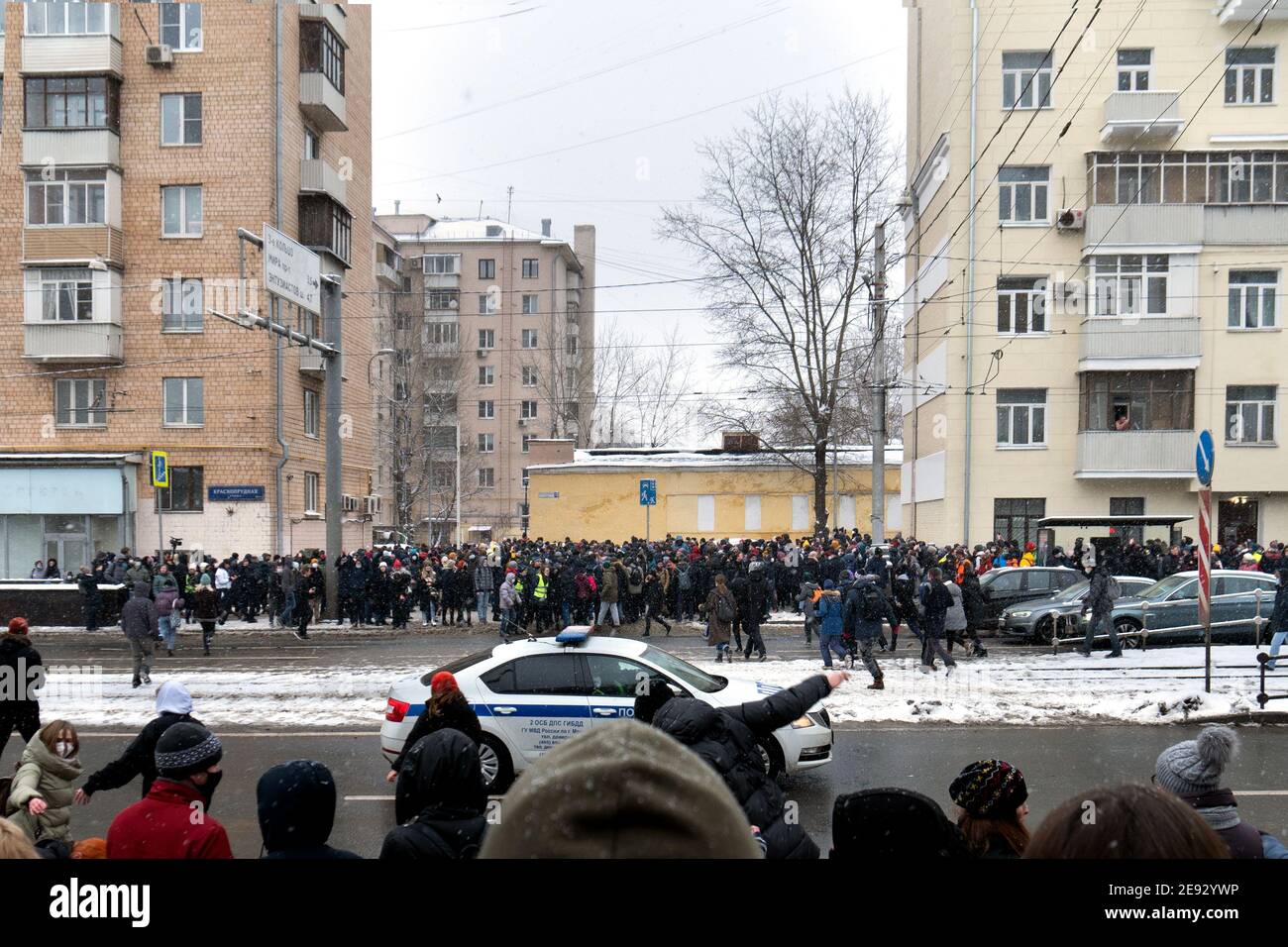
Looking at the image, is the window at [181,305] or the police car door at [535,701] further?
the window at [181,305]

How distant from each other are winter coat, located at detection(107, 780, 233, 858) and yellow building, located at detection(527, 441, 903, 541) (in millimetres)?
38887

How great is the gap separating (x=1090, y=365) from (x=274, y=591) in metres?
25.8

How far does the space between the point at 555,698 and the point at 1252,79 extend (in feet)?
111

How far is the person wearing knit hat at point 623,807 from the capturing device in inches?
45.3

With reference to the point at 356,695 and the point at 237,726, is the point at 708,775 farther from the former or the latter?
the point at 356,695

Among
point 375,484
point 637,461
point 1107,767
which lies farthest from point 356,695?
point 375,484

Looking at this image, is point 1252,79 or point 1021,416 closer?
point 1252,79

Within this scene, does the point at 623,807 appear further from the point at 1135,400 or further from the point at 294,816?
the point at 1135,400

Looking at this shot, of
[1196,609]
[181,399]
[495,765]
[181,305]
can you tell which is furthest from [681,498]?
[495,765]

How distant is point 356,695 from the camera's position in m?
13.2

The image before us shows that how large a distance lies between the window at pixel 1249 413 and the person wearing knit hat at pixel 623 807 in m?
35.1

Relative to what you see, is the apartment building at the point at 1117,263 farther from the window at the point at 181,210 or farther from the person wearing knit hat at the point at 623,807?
the person wearing knit hat at the point at 623,807

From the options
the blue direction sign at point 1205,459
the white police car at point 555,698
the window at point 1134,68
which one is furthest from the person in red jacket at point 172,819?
the window at point 1134,68

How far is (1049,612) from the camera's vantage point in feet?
59.4
